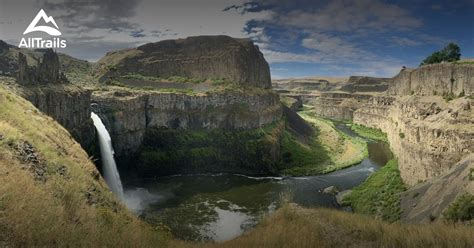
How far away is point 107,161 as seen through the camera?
4453 cm

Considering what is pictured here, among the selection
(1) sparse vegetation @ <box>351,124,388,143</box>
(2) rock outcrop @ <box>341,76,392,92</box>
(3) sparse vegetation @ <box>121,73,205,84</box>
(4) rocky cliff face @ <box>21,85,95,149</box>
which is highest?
(2) rock outcrop @ <box>341,76,392,92</box>

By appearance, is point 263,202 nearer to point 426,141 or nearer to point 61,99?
point 426,141

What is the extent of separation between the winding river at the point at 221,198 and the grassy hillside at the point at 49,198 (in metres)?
16.7

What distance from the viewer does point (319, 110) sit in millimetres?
158875

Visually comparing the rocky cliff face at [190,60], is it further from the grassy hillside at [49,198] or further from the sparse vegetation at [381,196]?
the grassy hillside at [49,198]

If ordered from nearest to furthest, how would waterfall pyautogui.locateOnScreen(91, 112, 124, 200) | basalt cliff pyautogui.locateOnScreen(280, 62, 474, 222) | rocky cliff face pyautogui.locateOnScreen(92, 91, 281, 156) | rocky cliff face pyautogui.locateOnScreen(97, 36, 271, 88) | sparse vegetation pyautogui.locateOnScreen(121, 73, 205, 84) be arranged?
basalt cliff pyautogui.locateOnScreen(280, 62, 474, 222), waterfall pyautogui.locateOnScreen(91, 112, 124, 200), rocky cliff face pyautogui.locateOnScreen(92, 91, 281, 156), sparse vegetation pyautogui.locateOnScreen(121, 73, 205, 84), rocky cliff face pyautogui.locateOnScreen(97, 36, 271, 88)

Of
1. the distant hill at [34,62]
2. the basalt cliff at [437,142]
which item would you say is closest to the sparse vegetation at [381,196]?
the basalt cliff at [437,142]

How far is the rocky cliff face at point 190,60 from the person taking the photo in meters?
81.8

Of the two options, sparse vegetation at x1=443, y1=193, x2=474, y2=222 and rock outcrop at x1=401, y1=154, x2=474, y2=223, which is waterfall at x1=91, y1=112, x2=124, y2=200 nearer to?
rock outcrop at x1=401, y1=154, x2=474, y2=223

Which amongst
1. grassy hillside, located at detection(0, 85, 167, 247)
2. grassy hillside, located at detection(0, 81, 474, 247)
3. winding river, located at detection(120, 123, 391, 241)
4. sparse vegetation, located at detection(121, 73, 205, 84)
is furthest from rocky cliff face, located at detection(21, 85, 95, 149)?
sparse vegetation, located at detection(121, 73, 205, 84)

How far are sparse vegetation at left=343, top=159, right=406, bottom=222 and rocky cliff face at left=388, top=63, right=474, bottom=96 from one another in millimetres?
15049

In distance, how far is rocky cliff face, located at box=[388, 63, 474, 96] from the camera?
179 feet

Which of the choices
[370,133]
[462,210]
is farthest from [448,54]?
[462,210]

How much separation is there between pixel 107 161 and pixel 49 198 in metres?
32.7
